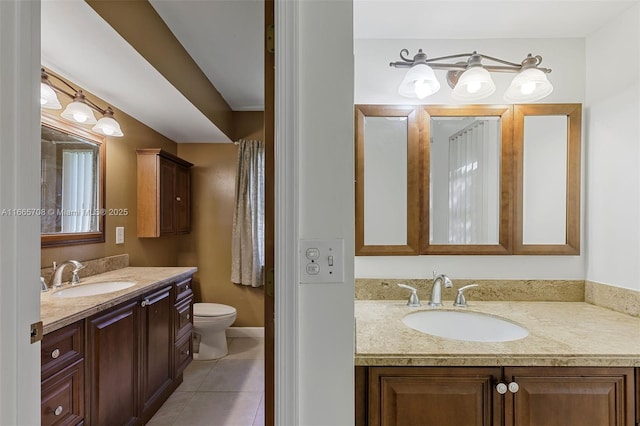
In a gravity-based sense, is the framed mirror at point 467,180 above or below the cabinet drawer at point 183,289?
above

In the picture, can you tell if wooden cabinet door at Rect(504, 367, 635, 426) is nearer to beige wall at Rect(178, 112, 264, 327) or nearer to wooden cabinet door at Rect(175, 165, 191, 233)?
beige wall at Rect(178, 112, 264, 327)

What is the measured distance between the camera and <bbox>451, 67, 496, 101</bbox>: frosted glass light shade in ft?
4.79

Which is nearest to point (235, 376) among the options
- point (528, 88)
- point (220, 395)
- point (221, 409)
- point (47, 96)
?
point (220, 395)

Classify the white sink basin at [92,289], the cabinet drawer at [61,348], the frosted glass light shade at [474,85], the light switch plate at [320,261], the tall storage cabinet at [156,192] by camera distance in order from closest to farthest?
the light switch plate at [320,261] → the cabinet drawer at [61,348] → the frosted glass light shade at [474,85] → the white sink basin at [92,289] → the tall storage cabinet at [156,192]

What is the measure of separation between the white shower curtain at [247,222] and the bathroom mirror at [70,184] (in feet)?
4.01

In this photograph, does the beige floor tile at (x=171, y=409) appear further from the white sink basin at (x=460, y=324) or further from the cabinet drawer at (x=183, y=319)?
the white sink basin at (x=460, y=324)

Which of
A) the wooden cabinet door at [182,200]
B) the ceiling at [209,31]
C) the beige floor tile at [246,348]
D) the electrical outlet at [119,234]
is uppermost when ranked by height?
the ceiling at [209,31]

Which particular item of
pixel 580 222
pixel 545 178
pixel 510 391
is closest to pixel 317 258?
pixel 510 391

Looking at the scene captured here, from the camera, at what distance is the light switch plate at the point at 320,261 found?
0.83 meters

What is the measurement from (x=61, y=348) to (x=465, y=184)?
1.97 m

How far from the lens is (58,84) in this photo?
1860 mm

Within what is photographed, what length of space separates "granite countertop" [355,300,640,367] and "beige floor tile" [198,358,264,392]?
1.50m

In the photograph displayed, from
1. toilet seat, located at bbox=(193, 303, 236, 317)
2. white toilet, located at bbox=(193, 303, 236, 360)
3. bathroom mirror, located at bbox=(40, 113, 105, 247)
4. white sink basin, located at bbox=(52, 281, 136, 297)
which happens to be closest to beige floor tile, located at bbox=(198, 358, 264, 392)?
Answer: white toilet, located at bbox=(193, 303, 236, 360)

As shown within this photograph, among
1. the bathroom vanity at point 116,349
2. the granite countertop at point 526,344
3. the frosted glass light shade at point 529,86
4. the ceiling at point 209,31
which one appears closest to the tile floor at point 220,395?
the bathroom vanity at point 116,349
